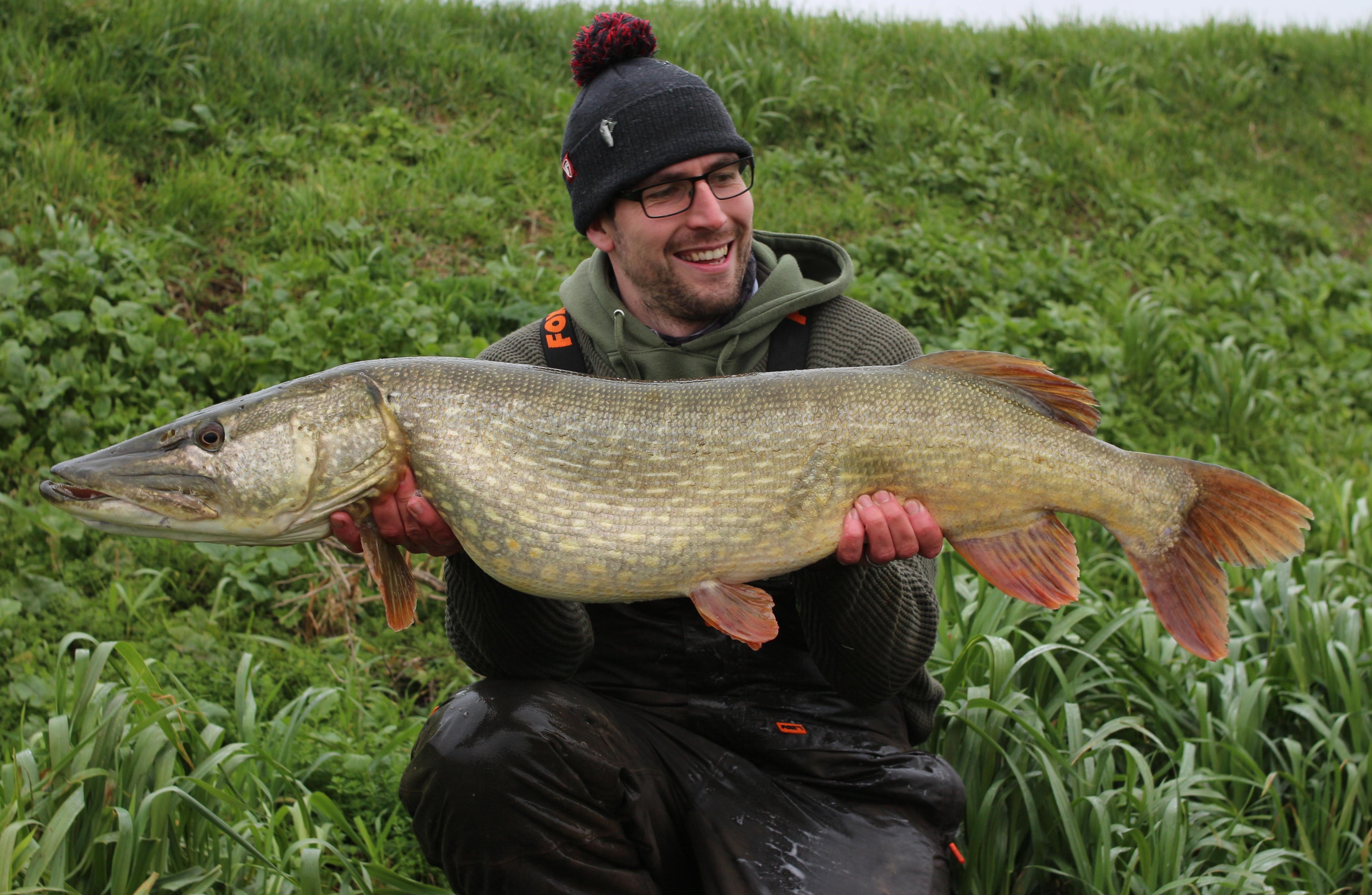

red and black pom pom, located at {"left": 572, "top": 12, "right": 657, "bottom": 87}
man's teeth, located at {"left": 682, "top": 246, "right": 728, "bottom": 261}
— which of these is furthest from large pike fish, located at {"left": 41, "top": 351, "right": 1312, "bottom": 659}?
red and black pom pom, located at {"left": 572, "top": 12, "right": 657, "bottom": 87}

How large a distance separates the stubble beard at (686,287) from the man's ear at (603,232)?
12cm

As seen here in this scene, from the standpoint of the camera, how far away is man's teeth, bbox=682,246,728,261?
9.02 feet

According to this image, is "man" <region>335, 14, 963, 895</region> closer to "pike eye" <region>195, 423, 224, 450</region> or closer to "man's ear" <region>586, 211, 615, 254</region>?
"man's ear" <region>586, 211, 615, 254</region>

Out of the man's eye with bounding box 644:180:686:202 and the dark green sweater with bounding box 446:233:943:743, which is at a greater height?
the man's eye with bounding box 644:180:686:202

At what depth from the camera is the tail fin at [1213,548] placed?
7.35 ft

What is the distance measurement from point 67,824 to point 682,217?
191 cm

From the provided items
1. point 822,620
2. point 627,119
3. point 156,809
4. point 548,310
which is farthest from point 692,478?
point 548,310

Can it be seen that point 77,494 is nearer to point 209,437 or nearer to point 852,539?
point 209,437

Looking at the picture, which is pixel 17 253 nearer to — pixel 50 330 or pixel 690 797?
pixel 50 330

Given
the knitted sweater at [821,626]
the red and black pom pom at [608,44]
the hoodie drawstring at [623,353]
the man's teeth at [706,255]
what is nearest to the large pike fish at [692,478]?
the knitted sweater at [821,626]

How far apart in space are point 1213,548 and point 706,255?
137 cm

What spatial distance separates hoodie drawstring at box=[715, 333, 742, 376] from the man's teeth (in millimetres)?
222

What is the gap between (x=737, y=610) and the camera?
85.0 inches

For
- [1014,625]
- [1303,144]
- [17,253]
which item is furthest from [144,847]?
[1303,144]
